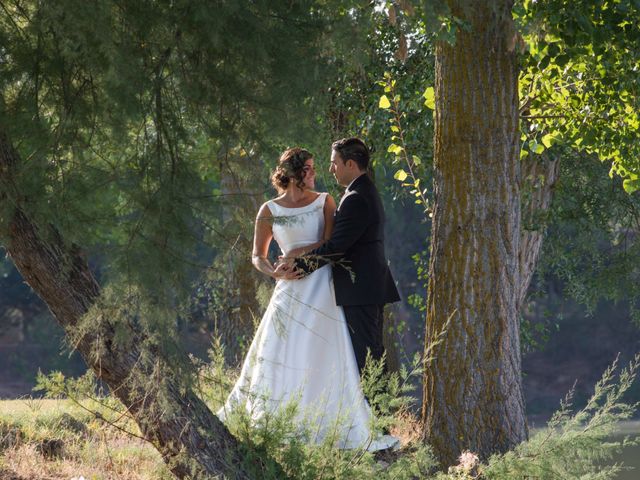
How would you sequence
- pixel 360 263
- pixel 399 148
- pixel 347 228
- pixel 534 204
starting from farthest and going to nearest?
1. pixel 534 204
2. pixel 399 148
3. pixel 360 263
4. pixel 347 228

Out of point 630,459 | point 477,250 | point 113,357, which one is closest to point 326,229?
point 477,250

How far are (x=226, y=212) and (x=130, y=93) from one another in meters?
0.80

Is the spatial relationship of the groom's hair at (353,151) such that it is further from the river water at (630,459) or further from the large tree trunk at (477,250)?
the river water at (630,459)

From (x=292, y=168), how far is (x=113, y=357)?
5.61 ft

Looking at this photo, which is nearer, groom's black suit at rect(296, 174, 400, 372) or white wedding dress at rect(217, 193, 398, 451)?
groom's black suit at rect(296, 174, 400, 372)

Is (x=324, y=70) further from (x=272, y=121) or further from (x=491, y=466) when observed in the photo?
(x=491, y=466)

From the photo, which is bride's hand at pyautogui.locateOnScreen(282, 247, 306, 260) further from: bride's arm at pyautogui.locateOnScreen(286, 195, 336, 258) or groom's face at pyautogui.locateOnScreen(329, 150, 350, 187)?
groom's face at pyautogui.locateOnScreen(329, 150, 350, 187)

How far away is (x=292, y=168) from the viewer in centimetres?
668

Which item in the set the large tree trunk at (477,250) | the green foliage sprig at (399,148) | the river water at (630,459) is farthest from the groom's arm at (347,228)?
the river water at (630,459)

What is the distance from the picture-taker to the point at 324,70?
571 cm

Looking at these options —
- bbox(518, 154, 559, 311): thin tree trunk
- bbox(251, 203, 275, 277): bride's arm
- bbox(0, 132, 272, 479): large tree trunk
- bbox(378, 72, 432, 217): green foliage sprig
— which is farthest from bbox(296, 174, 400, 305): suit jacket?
bbox(518, 154, 559, 311): thin tree trunk

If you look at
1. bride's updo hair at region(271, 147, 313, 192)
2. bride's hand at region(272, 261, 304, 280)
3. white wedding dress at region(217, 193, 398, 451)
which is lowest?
white wedding dress at region(217, 193, 398, 451)

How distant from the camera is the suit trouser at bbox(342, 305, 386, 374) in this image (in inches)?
282

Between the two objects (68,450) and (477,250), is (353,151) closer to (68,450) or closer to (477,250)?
(477,250)
